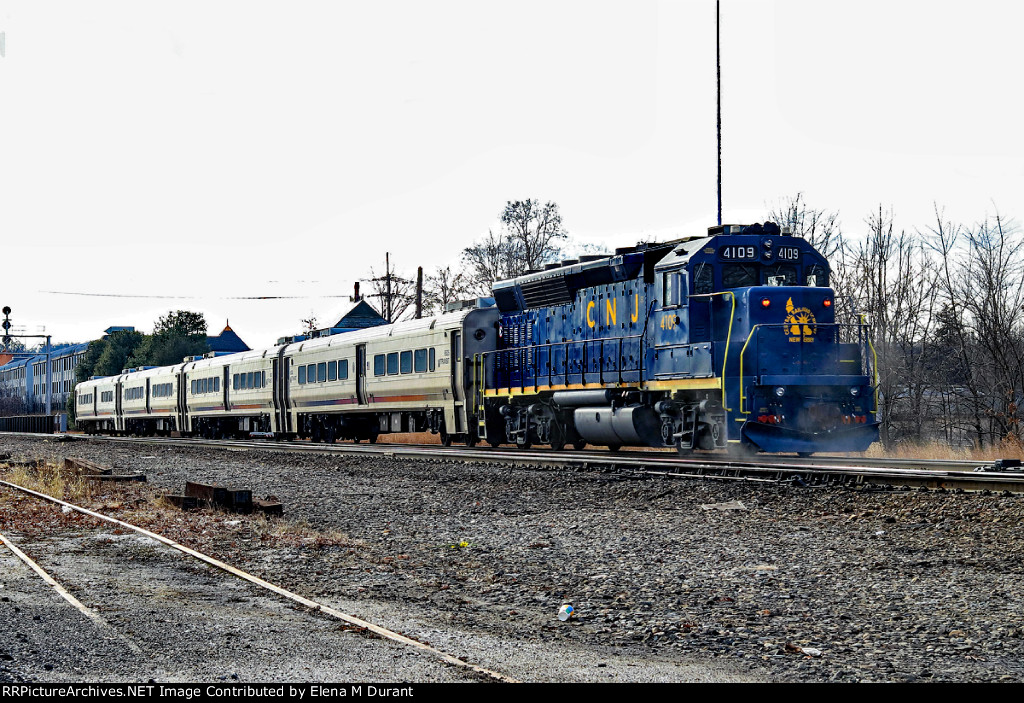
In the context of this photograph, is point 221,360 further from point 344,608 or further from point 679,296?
point 344,608

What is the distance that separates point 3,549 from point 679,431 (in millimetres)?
10303

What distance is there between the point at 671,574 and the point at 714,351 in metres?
8.26

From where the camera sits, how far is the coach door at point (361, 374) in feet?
96.6

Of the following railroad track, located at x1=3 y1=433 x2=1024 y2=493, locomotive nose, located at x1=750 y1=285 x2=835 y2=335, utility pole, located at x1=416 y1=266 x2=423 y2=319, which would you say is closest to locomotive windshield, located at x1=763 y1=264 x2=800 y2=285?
locomotive nose, located at x1=750 y1=285 x2=835 y2=335

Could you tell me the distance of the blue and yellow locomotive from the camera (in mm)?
15727

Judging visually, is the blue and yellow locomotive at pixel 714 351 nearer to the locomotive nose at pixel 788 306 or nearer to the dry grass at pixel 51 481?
the locomotive nose at pixel 788 306

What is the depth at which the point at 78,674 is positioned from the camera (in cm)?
508

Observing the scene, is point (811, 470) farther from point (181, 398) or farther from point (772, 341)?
point (181, 398)

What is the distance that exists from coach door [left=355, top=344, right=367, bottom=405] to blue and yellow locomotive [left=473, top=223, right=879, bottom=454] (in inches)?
382

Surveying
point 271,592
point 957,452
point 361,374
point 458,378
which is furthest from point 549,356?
point 271,592

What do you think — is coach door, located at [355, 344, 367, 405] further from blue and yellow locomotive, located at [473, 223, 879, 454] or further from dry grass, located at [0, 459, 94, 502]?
blue and yellow locomotive, located at [473, 223, 879, 454]

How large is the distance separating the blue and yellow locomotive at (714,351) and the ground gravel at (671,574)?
277cm

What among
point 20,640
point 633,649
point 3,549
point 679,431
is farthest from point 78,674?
point 679,431

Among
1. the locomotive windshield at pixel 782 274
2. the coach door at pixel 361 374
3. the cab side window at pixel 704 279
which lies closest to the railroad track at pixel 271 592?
the cab side window at pixel 704 279
